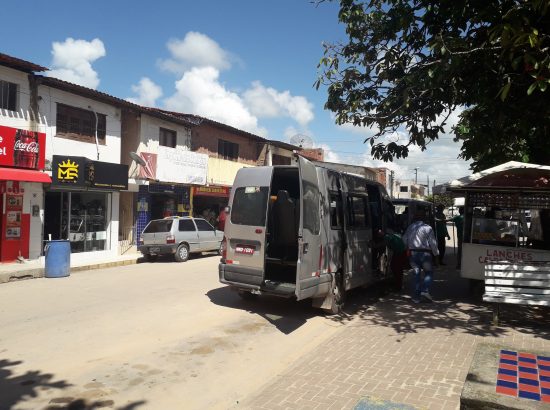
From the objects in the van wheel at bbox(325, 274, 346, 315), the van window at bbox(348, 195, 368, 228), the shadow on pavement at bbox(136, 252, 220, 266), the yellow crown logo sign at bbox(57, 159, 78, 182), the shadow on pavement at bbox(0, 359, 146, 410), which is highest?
the yellow crown logo sign at bbox(57, 159, 78, 182)

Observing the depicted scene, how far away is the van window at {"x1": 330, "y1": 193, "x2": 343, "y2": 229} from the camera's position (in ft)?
26.2

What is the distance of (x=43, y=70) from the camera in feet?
47.5

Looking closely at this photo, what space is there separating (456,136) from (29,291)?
14.0 metres

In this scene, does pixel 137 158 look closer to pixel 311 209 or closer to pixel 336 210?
pixel 336 210

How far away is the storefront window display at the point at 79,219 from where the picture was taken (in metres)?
16.0

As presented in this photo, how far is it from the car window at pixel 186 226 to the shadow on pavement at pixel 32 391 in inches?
439

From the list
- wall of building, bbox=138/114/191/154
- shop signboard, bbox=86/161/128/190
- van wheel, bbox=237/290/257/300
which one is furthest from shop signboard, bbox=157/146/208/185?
van wheel, bbox=237/290/257/300

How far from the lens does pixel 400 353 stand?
19.0 feet

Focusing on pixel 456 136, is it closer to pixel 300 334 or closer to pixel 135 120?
pixel 300 334

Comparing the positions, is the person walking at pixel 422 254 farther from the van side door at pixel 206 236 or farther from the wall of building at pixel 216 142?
the wall of building at pixel 216 142

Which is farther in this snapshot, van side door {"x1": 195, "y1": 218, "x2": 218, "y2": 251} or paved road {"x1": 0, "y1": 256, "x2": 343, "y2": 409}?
van side door {"x1": 195, "y1": 218, "x2": 218, "y2": 251}

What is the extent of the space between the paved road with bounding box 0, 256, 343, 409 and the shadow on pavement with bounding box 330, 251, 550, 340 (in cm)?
A: 97

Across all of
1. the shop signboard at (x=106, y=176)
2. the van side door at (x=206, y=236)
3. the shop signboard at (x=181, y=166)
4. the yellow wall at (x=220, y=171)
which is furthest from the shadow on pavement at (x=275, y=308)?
the yellow wall at (x=220, y=171)

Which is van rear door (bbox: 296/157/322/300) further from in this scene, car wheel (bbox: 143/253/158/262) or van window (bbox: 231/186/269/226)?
car wheel (bbox: 143/253/158/262)
